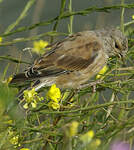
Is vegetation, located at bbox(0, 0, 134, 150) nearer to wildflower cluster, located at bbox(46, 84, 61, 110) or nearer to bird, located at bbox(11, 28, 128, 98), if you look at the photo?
wildflower cluster, located at bbox(46, 84, 61, 110)

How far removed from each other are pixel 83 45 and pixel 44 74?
0.56 metres

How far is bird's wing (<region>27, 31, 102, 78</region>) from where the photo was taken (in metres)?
3.06

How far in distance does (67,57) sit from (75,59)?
78 millimetres

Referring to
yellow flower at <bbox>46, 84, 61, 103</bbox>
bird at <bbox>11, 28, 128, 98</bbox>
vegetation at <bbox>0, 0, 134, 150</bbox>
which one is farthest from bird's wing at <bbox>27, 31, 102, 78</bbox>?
yellow flower at <bbox>46, 84, 61, 103</bbox>

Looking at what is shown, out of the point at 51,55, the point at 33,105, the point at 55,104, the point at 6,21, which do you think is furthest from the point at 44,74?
the point at 6,21

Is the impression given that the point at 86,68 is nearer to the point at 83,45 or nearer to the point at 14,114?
the point at 83,45

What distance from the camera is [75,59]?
3.24 metres

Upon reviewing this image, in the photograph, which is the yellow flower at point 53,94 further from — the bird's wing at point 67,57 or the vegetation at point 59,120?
the bird's wing at point 67,57

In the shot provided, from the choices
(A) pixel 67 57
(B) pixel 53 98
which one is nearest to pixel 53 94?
(B) pixel 53 98

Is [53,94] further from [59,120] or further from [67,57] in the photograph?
[67,57]

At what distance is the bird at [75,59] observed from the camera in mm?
3025

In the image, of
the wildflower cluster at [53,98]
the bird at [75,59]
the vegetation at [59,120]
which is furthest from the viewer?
the bird at [75,59]

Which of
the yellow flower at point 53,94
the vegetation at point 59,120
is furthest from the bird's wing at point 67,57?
the yellow flower at point 53,94

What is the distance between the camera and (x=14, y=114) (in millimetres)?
1060
